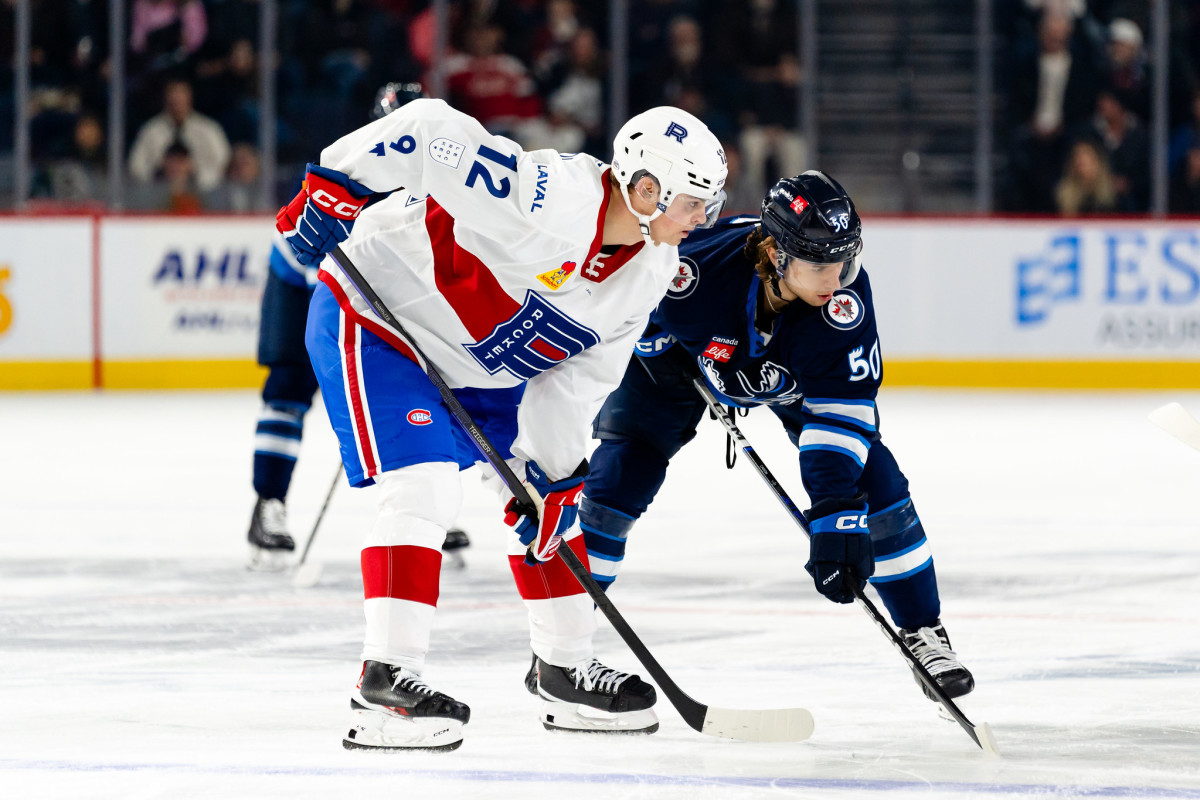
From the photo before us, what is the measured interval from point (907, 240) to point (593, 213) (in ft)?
20.8

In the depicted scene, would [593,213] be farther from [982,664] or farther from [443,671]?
[982,664]

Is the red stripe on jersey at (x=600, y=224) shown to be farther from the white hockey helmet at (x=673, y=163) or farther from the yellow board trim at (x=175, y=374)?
the yellow board trim at (x=175, y=374)

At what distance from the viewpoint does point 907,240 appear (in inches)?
→ 344

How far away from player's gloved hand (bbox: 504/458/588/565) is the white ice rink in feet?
0.95

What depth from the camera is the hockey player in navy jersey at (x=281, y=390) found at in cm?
432

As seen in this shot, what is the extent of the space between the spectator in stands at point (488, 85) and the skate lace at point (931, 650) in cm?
664

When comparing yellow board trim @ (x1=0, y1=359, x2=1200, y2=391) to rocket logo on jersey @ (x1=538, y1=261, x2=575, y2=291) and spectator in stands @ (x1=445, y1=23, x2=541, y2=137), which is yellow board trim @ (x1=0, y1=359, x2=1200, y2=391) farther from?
rocket logo on jersey @ (x1=538, y1=261, x2=575, y2=291)

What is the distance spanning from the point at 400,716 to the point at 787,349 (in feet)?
3.03

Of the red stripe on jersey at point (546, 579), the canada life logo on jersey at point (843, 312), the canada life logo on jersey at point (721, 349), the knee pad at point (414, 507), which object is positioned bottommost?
the red stripe on jersey at point (546, 579)

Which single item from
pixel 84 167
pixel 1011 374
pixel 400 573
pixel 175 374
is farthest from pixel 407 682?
pixel 84 167

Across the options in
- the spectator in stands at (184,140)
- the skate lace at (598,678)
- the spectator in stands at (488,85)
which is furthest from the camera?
the spectator in stands at (488,85)

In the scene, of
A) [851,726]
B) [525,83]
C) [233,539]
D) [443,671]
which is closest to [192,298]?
[525,83]

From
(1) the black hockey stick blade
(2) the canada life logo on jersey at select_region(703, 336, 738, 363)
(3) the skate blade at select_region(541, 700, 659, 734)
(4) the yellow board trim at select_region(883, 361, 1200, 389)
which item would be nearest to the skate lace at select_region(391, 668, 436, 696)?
(3) the skate blade at select_region(541, 700, 659, 734)

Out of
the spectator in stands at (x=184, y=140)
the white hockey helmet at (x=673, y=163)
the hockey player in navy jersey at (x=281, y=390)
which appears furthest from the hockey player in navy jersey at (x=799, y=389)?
the spectator in stands at (x=184, y=140)
